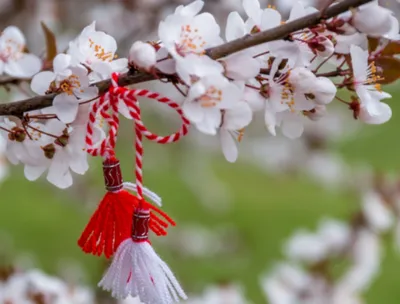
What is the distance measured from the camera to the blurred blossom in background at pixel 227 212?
2.45m

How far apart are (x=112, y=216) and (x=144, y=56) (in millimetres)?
297

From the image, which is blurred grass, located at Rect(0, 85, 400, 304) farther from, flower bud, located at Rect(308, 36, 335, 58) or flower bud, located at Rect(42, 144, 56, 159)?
flower bud, located at Rect(308, 36, 335, 58)

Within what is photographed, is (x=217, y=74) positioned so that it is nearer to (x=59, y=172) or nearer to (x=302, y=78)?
(x=302, y=78)

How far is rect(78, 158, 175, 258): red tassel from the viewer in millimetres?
1151

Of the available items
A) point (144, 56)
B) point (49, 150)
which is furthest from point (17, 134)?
point (144, 56)

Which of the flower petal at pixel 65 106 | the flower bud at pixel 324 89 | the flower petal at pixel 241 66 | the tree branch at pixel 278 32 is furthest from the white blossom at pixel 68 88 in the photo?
the flower bud at pixel 324 89

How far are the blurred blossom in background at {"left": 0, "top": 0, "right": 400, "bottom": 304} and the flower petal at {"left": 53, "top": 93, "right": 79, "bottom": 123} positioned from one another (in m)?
0.36

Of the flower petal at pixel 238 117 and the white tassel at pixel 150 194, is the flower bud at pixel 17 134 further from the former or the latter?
the flower petal at pixel 238 117

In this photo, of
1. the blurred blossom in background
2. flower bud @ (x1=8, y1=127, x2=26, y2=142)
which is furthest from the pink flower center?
the blurred blossom in background

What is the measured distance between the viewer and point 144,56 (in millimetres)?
983

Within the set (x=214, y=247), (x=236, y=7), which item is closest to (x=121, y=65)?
(x=236, y=7)

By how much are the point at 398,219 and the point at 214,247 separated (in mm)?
2578

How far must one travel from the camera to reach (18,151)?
1173 mm

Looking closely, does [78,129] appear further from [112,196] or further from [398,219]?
[398,219]
